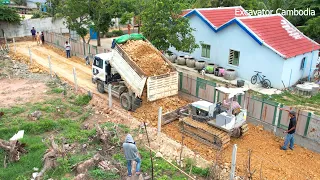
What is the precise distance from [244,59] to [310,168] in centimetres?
1189

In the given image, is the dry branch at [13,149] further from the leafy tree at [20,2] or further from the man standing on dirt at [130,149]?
the leafy tree at [20,2]

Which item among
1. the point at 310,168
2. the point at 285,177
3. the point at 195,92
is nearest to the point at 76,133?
the point at 195,92

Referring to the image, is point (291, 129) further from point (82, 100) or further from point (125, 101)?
point (82, 100)

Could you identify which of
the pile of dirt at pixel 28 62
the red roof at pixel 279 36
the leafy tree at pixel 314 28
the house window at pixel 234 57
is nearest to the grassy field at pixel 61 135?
the pile of dirt at pixel 28 62

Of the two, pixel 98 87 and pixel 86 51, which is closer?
pixel 98 87

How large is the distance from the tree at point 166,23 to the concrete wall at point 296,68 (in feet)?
21.4

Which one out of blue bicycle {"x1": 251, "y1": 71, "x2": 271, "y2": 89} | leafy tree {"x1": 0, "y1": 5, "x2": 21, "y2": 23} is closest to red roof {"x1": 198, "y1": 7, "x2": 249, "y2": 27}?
blue bicycle {"x1": 251, "y1": 71, "x2": 271, "y2": 89}

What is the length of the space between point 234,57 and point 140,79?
10802 millimetres

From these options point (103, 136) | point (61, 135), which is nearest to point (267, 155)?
point (103, 136)

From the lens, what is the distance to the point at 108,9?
27.0 meters

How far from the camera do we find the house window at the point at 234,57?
2295 centimetres

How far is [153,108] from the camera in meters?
15.3

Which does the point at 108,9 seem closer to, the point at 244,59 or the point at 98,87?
the point at 98,87

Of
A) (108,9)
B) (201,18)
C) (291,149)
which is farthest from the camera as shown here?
(108,9)
